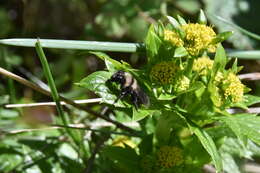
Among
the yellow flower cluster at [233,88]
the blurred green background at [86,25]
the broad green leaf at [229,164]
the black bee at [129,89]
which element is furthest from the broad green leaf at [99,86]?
the blurred green background at [86,25]

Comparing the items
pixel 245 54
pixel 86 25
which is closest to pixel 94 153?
pixel 245 54

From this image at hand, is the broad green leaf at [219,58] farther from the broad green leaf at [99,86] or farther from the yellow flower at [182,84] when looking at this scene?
the broad green leaf at [99,86]

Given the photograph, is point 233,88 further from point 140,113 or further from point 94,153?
point 94,153

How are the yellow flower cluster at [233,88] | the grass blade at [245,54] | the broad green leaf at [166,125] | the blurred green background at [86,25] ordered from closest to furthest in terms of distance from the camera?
the yellow flower cluster at [233,88]
the broad green leaf at [166,125]
the grass blade at [245,54]
the blurred green background at [86,25]

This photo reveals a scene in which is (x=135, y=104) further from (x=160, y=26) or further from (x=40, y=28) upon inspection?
(x=40, y=28)

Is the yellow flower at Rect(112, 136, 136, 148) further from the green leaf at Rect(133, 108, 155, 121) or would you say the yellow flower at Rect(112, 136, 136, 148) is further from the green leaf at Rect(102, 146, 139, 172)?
the green leaf at Rect(133, 108, 155, 121)

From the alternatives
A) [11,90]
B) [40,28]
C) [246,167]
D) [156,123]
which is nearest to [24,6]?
[40,28]
